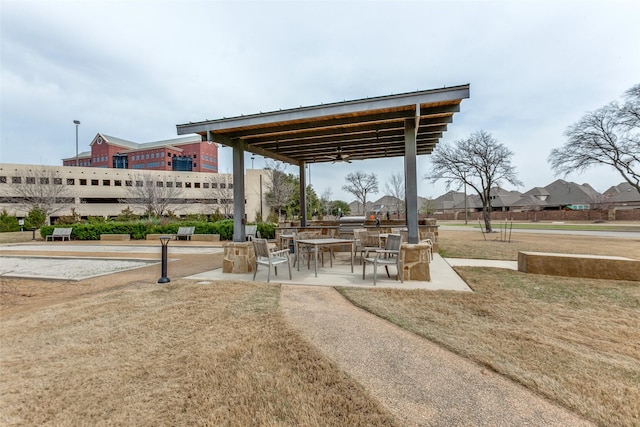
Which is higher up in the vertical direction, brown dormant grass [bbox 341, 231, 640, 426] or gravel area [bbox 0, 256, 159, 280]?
gravel area [bbox 0, 256, 159, 280]

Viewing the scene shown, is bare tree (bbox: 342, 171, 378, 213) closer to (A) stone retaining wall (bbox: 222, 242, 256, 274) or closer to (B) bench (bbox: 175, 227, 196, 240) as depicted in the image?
(B) bench (bbox: 175, 227, 196, 240)

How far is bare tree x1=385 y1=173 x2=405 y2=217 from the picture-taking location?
37.9m

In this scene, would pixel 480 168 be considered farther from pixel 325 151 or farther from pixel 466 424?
pixel 466 424

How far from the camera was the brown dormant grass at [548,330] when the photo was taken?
2.21 metres

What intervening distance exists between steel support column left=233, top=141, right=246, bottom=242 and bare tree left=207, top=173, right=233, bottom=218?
88.2 feet

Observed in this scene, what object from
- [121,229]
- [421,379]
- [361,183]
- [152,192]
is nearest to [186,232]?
[121,229]

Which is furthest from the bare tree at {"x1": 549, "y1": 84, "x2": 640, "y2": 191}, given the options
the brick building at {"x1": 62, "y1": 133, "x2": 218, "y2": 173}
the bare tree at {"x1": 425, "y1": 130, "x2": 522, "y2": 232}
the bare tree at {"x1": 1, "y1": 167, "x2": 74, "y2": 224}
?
the brick building at {"x1": 62, "y1": 133, "x2": 218, "y2": 173}

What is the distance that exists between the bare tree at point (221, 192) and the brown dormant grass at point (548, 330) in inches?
1208

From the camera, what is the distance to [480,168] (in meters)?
20.1

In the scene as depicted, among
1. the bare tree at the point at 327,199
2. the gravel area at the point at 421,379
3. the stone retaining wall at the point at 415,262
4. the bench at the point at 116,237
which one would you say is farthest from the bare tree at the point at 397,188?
the gravel area at the point at 421,379

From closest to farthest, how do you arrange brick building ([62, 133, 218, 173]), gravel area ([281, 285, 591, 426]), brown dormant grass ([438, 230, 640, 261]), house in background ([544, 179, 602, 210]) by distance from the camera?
gravel area ([281, 285, 591, 426]), brown dormant grass ([438, 230, 640, 261]), house in background ([544, 179, 602, 210]), brick building ([62, 133, 218, 173])

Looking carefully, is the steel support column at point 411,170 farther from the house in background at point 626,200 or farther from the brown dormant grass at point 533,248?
the house in background at point 626,200

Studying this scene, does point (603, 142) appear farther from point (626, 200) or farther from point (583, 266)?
point (626, 200)

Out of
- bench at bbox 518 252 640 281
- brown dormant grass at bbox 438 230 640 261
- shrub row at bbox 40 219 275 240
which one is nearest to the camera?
bench at bbox 518 252 640 281
